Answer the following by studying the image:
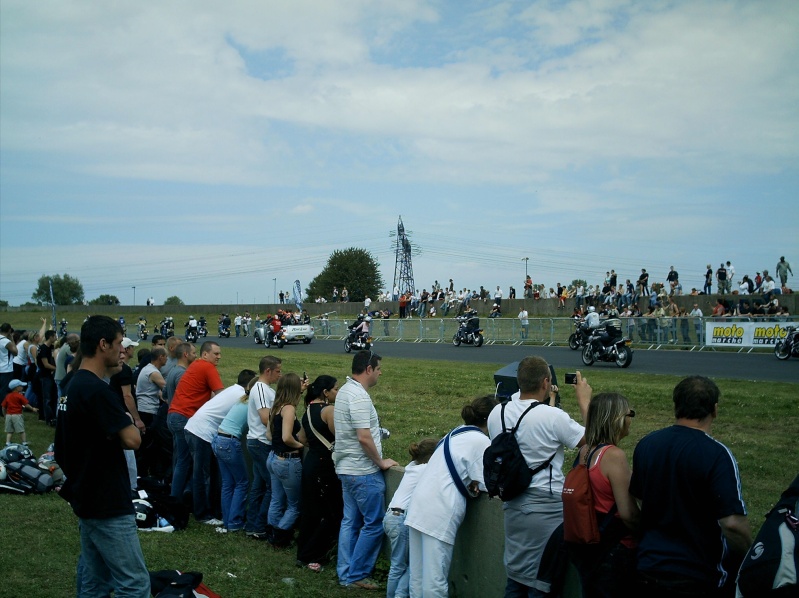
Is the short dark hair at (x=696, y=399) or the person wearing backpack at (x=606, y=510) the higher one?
the short dark hair at (x=696, y=399)

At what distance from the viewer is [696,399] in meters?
3.79

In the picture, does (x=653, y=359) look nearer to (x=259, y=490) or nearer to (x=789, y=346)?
(x=789, y=346)

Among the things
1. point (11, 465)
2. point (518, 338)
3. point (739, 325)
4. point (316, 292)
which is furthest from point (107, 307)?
point (11, 465)

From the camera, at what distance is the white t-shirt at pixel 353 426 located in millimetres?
6633

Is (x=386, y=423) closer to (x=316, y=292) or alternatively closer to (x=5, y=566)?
(x=5, y=566)

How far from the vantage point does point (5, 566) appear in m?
6.91

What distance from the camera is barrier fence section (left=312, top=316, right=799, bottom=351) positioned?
2514cm

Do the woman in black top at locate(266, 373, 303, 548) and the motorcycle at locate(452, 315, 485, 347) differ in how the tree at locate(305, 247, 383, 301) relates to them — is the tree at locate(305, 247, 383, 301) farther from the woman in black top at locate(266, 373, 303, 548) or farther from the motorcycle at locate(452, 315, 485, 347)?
the woman in black top at locate(266, 373, 303, 548)

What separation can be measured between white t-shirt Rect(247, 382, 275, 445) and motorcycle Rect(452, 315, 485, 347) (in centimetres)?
2478

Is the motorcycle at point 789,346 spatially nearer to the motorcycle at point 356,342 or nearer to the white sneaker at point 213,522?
the motorcycle at point 356,342

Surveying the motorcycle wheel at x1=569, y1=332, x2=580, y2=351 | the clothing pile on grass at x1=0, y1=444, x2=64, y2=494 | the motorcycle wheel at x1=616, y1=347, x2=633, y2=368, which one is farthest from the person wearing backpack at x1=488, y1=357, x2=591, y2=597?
the motorcycle wheel at x1=569, y1=332, x2=580, y2=351

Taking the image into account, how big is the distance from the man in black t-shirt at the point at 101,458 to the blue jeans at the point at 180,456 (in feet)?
16.0

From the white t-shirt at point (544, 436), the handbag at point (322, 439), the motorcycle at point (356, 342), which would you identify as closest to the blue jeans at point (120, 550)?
the white t-shirt at point (544, 436)

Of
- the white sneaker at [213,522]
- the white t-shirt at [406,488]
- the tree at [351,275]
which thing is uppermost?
the tree at [351,275]
